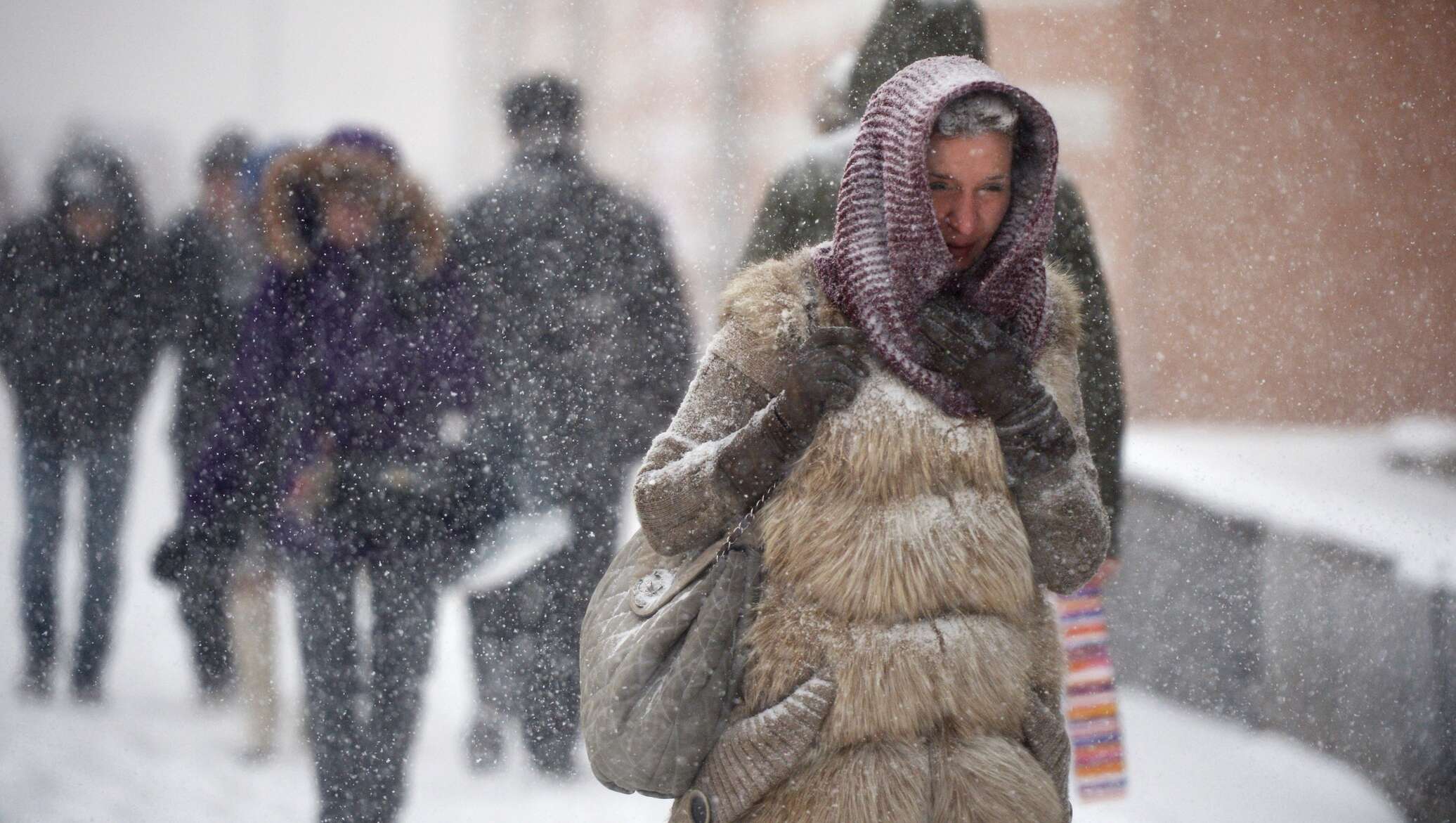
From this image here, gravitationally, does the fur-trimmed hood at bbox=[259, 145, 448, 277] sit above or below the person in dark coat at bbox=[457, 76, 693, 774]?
above

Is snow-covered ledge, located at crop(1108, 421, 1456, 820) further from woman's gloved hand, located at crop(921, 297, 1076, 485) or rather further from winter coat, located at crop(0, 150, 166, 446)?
winter coat, located at crop(0, 150, 166, 446)

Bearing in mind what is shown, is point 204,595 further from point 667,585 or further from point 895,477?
point 895,477

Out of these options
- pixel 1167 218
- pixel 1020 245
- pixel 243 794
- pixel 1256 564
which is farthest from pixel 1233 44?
pixel 243 794

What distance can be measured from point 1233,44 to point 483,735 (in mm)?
2741

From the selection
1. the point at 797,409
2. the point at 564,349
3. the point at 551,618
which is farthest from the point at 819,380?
the point at 551,618

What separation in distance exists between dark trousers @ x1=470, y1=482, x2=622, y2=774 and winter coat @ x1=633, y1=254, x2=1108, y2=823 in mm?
1490

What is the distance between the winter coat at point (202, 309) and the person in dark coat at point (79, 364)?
2.7 inches

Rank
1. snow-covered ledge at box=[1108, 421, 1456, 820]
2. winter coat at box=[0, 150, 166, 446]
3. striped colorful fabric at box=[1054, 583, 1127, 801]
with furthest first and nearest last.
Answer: snow-covered ledge at box=[1108, 421, 1456, 820], striped colorful fabric at box=[1054, 583, 1127, 801], winter coat at box=[0, 150, 166, 446]

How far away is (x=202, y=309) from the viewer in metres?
3.29

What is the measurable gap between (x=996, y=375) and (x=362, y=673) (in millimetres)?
2095

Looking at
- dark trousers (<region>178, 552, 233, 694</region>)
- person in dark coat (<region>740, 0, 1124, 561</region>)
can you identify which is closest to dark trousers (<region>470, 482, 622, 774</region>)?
dark trousers (<region>178, 552, 233, 694</region>)

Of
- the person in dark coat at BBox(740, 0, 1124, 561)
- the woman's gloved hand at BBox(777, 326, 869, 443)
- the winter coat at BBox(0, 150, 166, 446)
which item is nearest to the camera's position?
the woman's gloved hand at BBox(777, 326, 869, 443)

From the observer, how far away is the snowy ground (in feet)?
11.0

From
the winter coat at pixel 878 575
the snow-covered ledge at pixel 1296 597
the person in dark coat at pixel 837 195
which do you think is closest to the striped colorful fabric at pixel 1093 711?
the snow-covered ledge at pixel 1296 597
